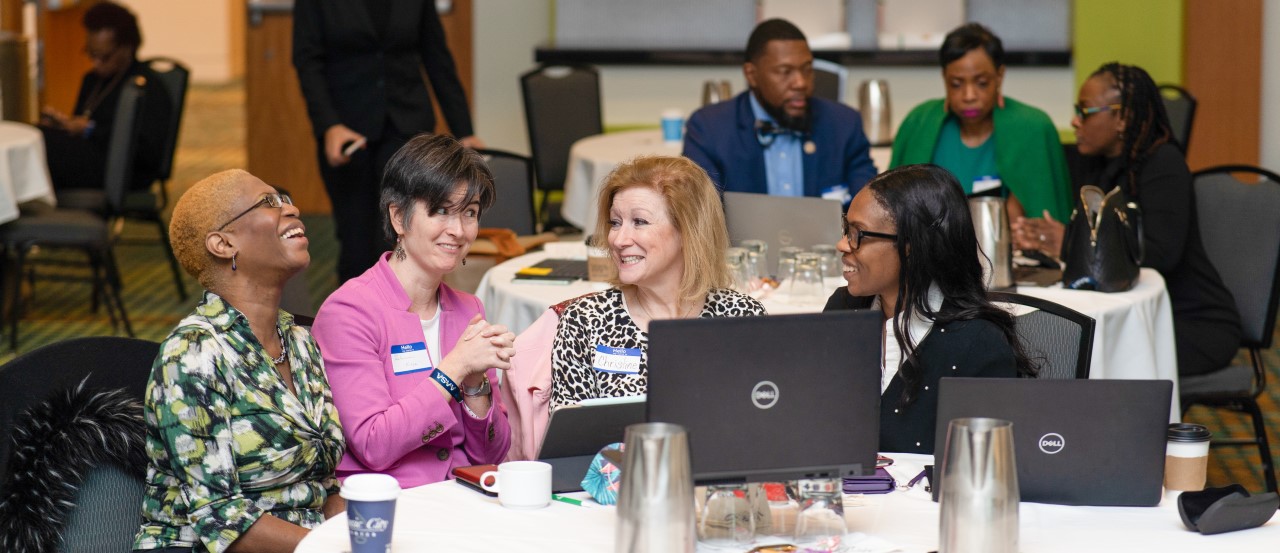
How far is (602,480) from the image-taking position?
2051 millimetres

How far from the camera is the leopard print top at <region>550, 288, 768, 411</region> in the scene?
2.54m

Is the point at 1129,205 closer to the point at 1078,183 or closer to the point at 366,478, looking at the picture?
Answer: the point at 1078,183

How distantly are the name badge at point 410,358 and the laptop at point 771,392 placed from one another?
92 cm

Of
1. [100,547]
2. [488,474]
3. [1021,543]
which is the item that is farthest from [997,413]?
[100,547]

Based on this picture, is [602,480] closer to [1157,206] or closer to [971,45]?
[1157,206]

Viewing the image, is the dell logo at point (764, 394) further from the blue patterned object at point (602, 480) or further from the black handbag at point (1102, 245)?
the black handbag at point (1102, 245)

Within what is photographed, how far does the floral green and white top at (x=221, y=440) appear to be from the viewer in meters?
2.13

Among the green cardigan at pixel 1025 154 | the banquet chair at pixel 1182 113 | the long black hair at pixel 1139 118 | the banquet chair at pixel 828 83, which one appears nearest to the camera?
the long black hair at pixel 1139 118

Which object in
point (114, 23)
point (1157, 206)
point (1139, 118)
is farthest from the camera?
point (114, 23)

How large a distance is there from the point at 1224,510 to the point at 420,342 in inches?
55.0

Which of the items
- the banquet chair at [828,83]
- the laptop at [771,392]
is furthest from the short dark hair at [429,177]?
the banquet chair at [828,83]

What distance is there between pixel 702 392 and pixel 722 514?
21 centimetres

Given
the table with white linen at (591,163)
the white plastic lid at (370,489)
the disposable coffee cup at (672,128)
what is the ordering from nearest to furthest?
the white plastic lid at (370,489) → the table with white linen at (591,163) → the disposable coffee cup at (672,128)

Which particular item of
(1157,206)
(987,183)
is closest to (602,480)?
(1157,206)
